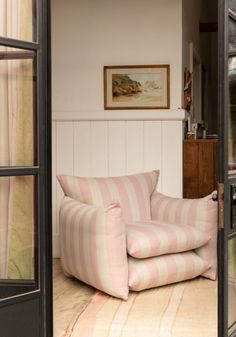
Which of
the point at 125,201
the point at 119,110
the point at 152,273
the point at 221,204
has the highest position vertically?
the point at 119,110

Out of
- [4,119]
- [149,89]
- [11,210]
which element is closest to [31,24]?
[4,119]

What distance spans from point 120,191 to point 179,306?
3.91 ft

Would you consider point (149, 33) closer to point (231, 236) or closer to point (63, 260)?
point (63, 260)

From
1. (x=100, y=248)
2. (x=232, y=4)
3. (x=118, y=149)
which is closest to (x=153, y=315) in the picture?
(x=100, y=248)

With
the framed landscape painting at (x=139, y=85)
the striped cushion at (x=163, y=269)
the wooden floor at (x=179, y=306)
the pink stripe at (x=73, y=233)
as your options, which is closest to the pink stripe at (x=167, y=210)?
the striped cushion at (x=163, y=269)

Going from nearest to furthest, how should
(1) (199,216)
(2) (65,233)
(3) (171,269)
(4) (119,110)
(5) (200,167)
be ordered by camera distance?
(3) (171,269), (2) (65,233), (1) (199,216), (5) (200,167), (4) (119,110)

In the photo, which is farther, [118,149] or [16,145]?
[118,149]

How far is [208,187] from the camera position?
4973mm

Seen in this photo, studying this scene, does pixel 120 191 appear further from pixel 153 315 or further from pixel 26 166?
pixel 26 166

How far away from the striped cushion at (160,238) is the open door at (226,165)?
3.87ft

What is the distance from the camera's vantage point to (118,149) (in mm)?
5125

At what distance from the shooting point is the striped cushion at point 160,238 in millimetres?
3830

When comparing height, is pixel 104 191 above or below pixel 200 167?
below

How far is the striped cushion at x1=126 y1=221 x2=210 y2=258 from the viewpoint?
383cm
